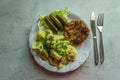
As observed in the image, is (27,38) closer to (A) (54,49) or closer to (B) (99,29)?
(A) (54,49)

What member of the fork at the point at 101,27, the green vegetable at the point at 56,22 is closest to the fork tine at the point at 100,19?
the fork at the point at 101,27

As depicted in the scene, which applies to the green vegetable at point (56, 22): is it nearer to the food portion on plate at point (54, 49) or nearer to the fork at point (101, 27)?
the food portion on plate at point (54, 49)

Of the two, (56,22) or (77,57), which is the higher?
(56,22)

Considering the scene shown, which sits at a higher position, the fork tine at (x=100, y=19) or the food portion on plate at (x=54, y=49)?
the fork tine at (x=100, y=19)

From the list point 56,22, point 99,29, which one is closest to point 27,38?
point 56,22

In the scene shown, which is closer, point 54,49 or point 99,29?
point 54,49

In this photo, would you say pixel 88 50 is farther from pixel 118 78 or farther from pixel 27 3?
pixel 27 3
